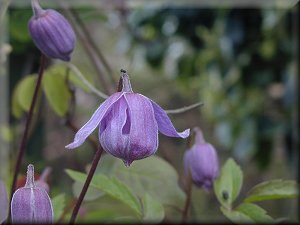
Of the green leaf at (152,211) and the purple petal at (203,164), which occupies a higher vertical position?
the purple petal at (203,164)

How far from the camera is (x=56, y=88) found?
59 centimetres

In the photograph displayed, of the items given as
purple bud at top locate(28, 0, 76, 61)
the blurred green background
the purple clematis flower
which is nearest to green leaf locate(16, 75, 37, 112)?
purple bud at top locate(28, 0, 76, 61)

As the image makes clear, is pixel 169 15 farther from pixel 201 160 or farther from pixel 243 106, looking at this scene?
pixel 201 160

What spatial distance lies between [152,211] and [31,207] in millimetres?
124

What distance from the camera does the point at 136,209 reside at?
424 mm

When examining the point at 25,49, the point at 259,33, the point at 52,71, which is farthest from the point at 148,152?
the point at 259,33

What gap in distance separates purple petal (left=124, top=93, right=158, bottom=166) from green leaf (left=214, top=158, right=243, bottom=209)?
142 millimetres

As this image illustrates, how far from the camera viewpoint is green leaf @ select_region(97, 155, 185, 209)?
0.52m

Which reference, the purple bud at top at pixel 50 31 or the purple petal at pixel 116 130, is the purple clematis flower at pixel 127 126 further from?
the purple bud at top at pixel 50 31

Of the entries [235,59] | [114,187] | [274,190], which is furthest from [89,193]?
[235,59]

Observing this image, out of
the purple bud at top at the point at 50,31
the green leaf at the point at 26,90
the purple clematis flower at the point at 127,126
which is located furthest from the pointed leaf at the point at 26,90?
the purple clematis flower at the point at 127,126

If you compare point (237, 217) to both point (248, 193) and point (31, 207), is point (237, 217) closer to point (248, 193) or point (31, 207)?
point (248, 193)

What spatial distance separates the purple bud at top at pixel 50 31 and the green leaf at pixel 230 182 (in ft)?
0.57

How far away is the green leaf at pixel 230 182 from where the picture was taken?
47 cm
